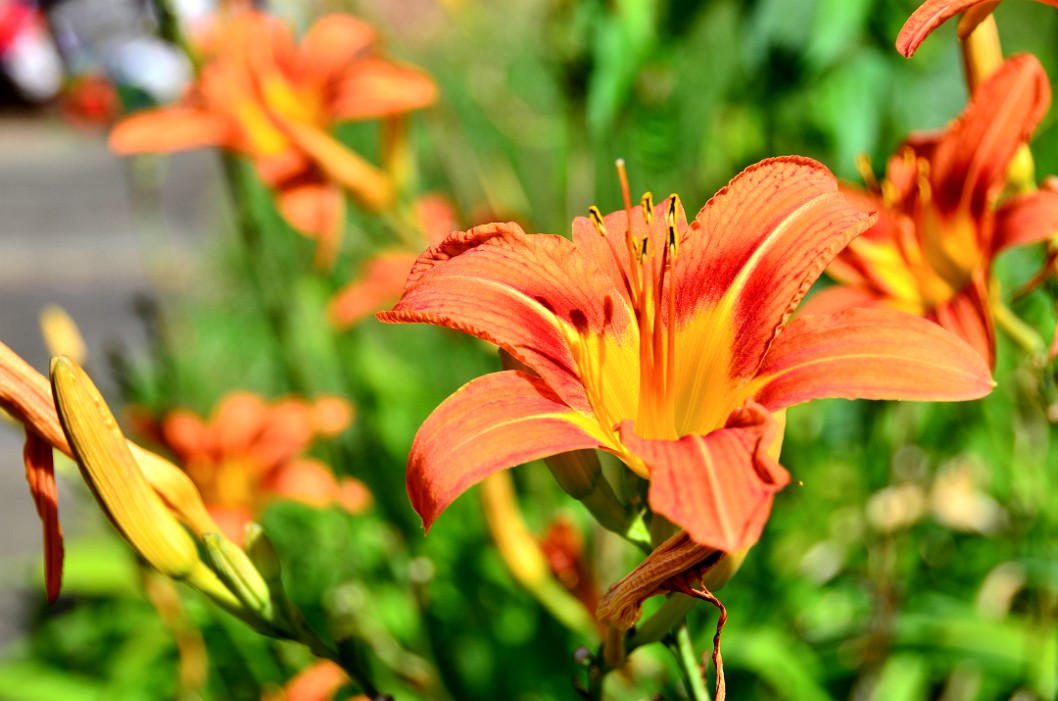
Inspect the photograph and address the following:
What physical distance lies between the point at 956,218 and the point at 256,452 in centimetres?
115

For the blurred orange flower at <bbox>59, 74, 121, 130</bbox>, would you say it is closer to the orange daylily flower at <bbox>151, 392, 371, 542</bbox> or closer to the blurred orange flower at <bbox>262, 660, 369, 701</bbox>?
the orange daylily flower at <bbox>151, 392, 371, 542</bbox>

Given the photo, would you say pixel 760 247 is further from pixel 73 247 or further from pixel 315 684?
pixel 73 247

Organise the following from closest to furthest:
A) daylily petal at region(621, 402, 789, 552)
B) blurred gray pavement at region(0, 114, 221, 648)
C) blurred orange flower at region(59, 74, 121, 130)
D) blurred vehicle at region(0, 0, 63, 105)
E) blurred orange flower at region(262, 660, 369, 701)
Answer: daylily petal at region(621, 402, 789, 552)
blurred orange flower at region(262, 660, 369, 701)
blurred orange flower at region(59, 74, 121, 130)
blurred gray pavement at region(0, 114, 221, 648)
blurred vehicle at region(0, 0, 63, 105)

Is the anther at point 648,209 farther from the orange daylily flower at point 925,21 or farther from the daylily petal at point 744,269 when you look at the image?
the orange daylily flower at point 925,21

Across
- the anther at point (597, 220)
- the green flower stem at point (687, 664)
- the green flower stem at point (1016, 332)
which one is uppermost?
the anther at point (597, 220)

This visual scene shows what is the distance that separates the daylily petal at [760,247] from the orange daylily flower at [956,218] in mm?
189

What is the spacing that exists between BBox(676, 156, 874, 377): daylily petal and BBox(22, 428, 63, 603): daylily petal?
0.51 m

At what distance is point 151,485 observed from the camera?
86 centimetres

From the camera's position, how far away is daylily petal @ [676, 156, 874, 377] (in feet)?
2.43

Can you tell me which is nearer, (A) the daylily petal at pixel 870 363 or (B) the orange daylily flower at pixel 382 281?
A: (A) the daylily petal at pixel 870 363

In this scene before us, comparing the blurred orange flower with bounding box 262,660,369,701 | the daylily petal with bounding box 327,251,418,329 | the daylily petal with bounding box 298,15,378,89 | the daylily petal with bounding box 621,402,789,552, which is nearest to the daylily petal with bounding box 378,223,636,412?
the daylily petal with bounding box 621,402,789,552

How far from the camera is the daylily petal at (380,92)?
153 cm

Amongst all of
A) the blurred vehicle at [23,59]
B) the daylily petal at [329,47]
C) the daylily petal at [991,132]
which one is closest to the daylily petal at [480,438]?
the daylily petal at [991,132]

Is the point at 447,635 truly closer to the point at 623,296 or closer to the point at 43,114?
the point at 623,296
